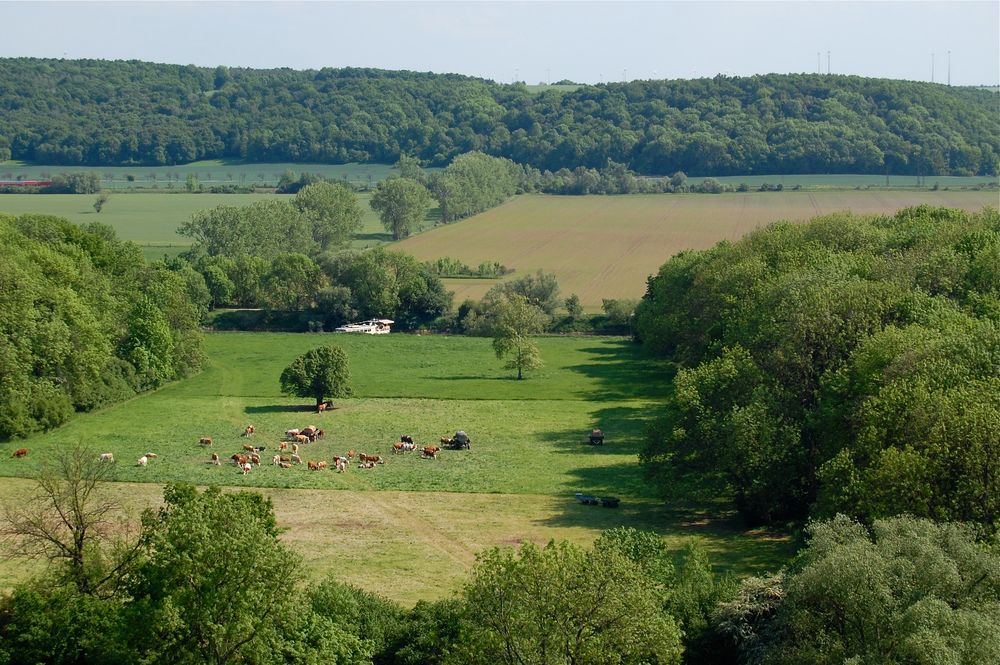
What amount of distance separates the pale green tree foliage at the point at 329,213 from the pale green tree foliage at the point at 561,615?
100778mm

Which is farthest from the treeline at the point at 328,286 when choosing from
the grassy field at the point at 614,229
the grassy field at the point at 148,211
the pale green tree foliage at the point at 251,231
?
the grassy field at the point at 148,211

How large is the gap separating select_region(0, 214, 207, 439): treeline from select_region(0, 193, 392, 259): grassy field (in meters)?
42.6

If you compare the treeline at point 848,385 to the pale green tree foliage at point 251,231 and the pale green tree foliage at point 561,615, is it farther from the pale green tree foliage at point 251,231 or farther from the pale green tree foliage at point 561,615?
the pale green tree foliage at point 251,231

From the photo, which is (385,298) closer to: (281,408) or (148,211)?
(281,408)

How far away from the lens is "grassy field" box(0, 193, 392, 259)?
13225 cm

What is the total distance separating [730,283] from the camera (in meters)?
66.1

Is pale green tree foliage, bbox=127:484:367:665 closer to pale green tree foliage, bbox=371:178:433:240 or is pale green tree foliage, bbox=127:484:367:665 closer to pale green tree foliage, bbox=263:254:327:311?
pale green tree foliage, bbox=263:254:327:311

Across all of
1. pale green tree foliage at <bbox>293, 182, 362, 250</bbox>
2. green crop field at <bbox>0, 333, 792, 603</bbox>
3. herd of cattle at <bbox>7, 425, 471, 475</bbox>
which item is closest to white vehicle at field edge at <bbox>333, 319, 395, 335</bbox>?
green crop field at <bbox>0, 333, 792, 603</bbox>

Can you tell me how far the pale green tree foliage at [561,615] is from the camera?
24.5m

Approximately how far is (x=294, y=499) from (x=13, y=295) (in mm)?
21496

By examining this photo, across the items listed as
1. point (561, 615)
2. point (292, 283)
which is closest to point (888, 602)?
point (561, 615)

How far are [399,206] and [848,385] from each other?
9723 cm

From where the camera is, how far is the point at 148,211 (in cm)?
15550

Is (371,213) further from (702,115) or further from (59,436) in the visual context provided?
(59,436)
